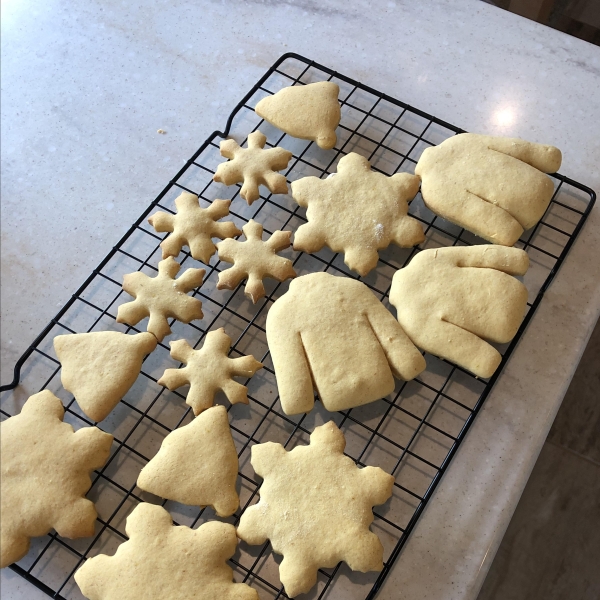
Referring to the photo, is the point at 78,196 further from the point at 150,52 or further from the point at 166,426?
the point at 166,426

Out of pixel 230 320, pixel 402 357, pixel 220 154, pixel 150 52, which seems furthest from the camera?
pixel 150 52

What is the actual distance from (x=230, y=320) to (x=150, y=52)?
2.16 ft

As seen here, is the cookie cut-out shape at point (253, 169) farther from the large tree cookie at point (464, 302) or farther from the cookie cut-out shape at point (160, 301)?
the large tree cookie at point (464, 302)

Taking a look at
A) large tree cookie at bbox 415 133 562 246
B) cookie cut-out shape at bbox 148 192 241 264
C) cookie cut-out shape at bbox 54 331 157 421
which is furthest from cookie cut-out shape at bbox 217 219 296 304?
large tree cookie at bbox 415 133 562 246

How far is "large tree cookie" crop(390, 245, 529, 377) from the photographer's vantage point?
999 mm

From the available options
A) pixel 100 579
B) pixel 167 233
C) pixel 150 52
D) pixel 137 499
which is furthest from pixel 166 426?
pixel 150 52

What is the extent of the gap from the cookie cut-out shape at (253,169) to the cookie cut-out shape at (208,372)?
0.29m

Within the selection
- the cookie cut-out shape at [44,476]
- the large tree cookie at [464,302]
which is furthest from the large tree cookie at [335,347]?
the cookie cut-out shape at [44,476]

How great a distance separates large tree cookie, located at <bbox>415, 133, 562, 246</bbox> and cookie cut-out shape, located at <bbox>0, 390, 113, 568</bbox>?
2.25ft

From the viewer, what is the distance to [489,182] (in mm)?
1096

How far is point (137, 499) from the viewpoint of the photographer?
3.25 ft

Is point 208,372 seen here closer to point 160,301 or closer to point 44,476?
point 160,301

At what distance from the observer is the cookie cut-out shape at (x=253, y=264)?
3.54 ft

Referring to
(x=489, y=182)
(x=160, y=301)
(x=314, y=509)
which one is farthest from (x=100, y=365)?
(x=489, y=182)
